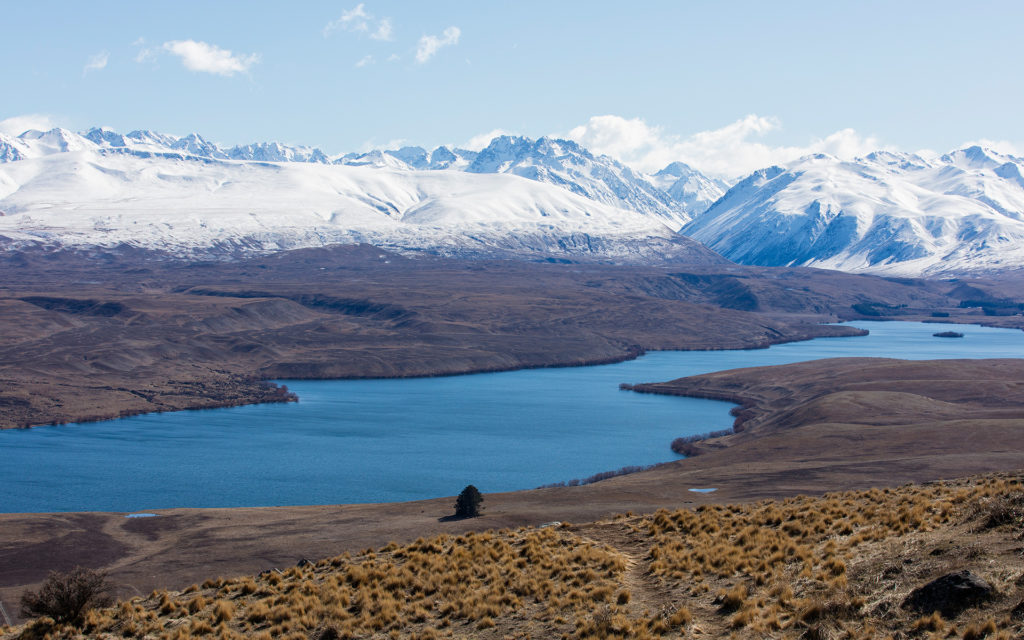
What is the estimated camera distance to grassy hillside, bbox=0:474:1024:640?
14867mm

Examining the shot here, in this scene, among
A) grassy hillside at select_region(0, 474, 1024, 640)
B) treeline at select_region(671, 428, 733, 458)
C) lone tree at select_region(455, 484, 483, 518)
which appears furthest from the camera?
treeline at select_region(671, 428, 733, 458)

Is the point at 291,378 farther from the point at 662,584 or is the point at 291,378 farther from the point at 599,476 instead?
the point at 662,584

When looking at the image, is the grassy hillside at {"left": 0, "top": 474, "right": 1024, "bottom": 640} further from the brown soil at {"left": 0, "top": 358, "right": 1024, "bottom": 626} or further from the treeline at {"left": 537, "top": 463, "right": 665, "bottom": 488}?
the treeline at {"left": 537, "top": 463, "right": 665, "bottom": 488}

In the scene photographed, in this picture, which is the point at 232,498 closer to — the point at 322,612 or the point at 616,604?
the point at 322,612

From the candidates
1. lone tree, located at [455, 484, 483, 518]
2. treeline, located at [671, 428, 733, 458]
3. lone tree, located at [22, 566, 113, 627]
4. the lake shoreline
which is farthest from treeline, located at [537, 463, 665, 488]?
the lake shoreline

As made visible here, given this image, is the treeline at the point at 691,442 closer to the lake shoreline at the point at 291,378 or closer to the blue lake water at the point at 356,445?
the blue lake water at the point at 356,445

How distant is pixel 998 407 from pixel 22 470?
85000 millimetres

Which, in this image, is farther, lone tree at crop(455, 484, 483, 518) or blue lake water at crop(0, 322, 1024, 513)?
blue lake water at crop(0, 322, 1024, 513)

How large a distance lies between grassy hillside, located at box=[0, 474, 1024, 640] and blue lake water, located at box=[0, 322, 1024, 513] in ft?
121

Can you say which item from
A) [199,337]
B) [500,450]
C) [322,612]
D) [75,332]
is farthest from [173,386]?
[322,612]

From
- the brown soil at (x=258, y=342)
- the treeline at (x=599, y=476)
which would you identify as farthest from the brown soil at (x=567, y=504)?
the brown soil at (x=258, y=342)

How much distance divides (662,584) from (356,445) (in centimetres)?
6509

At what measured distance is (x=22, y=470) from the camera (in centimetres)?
7062

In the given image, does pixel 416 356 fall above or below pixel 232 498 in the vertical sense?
above
